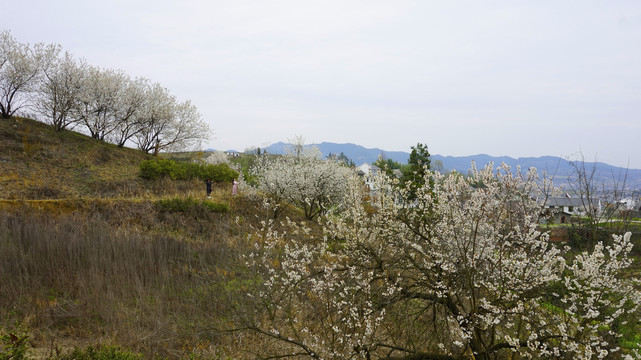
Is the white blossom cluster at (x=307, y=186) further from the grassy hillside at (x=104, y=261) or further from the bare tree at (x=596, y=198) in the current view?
the bare tree at (x=596, y=198)

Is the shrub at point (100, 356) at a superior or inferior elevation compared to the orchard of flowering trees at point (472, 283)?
inferior

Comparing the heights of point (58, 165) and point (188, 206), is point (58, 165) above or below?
above

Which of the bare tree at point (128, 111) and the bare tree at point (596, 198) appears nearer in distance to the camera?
the bare tree at point (596, 198)

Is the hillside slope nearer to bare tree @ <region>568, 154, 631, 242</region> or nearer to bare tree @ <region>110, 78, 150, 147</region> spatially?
bare tree @ <region>110, 78, 150, 147</region>

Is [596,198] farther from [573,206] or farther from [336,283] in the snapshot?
[336,283]

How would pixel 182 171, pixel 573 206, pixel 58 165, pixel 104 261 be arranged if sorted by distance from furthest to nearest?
pixel 182 171, pixel 58 165, pixel 104 261, pixel 573 206

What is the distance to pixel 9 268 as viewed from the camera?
8.03 metres

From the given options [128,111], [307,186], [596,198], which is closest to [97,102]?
[128,111]

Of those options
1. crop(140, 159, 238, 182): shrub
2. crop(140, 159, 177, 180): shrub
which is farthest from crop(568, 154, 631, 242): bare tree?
crop(140, 159, 177, 180): shrub

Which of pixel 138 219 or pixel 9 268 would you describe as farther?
pixel 138 219

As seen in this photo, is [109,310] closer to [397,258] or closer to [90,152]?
[397,258]

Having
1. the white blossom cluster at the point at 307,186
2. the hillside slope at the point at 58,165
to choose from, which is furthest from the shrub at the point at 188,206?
the white blossom cluster at the point at 307,186

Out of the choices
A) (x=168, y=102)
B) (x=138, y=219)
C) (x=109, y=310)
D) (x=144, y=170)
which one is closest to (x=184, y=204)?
(x=138, y=219)

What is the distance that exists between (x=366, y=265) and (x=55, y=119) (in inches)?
837
